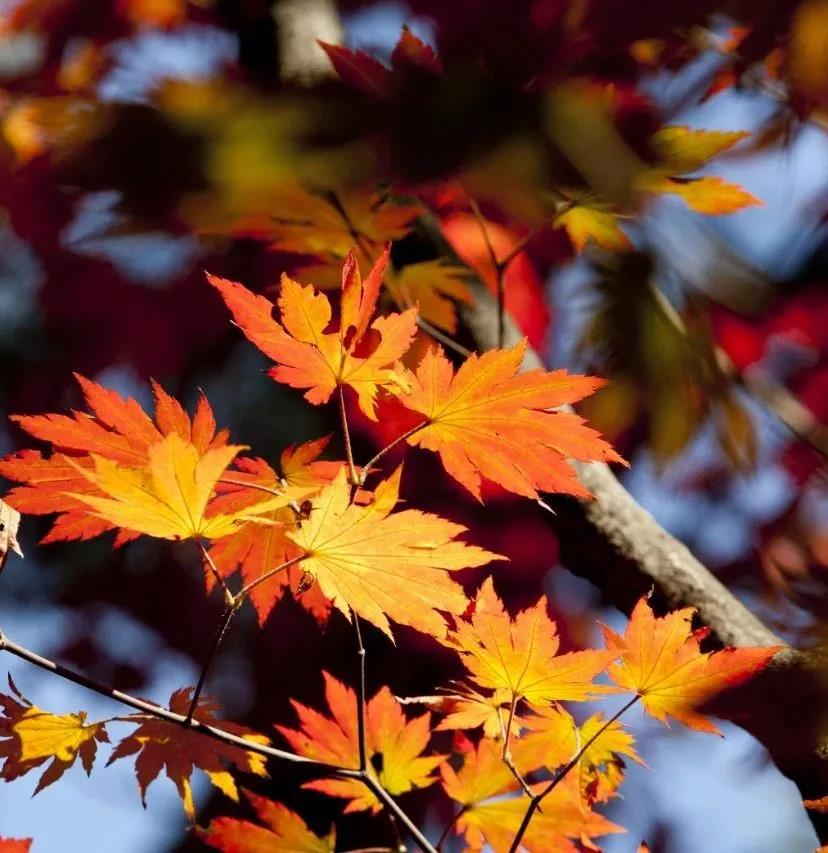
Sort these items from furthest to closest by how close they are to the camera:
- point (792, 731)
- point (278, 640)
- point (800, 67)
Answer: point (278, 640)
point (800, 67)
point (792, 731)

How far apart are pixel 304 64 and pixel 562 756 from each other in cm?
103

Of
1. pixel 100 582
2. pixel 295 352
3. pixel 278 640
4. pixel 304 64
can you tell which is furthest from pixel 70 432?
pixel 100 582

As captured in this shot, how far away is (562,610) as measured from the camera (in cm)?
168

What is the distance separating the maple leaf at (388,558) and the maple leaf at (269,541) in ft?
0.44

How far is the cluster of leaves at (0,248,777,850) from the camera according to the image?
51cm

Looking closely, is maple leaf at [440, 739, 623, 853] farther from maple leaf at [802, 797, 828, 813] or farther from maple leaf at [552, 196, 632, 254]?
maple leaf at [552, 196, 632, 254]

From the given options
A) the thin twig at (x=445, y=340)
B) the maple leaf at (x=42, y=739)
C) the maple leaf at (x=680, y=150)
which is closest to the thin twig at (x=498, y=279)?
the thin twig at (x=445, y=340)

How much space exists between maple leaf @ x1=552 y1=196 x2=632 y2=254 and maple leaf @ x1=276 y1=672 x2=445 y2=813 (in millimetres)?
476

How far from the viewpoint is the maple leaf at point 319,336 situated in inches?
21.3

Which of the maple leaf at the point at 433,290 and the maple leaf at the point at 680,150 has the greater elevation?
the maple leaf at the point at 680,150

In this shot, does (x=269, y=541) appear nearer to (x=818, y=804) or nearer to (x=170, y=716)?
(x=170, y=716)

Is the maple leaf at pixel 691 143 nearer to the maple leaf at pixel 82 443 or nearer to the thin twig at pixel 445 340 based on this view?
the thin twig at pixel 445 340

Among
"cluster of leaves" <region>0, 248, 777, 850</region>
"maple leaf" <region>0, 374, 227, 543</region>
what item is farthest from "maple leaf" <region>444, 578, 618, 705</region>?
"maple leaf" <region>0, 374, 227, 543</region>

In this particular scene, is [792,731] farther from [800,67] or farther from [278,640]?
[278,640]
